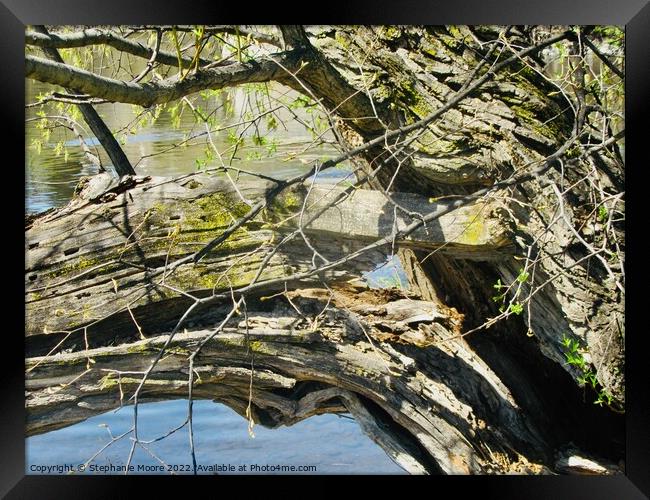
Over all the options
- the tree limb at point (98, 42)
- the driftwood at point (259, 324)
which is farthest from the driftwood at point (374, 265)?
the tree limb at point (98, 42)

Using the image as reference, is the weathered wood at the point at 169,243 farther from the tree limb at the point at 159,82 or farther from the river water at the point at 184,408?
the tree limb at the point at 159,82

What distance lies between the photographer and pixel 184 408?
286 centimetres

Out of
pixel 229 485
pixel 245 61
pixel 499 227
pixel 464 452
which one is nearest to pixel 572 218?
pixel 499 227

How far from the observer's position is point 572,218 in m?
2.80

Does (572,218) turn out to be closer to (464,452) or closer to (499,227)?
(499,227)

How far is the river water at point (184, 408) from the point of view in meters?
2.81

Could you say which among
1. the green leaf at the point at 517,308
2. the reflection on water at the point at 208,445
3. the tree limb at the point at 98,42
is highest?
the tree limb at the point at 98,42

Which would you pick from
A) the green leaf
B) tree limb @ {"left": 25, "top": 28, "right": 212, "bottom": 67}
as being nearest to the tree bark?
tree limb @ {"left": 25, "top": 28, "right": 212, "bottom": 67}

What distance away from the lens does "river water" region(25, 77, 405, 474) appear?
9.21 ft

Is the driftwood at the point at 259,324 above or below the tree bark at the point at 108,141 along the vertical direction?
below

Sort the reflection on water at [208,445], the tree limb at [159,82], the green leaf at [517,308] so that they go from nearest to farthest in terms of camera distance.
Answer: the tree limb at [159,82] → the green leaf at [517,308] → the reflection on water at [208,445]

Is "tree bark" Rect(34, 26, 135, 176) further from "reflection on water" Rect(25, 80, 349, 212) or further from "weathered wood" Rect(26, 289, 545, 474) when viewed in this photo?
"weathered wood" Rect(26, 289, 545, 474)

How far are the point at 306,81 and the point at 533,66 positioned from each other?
80 cm

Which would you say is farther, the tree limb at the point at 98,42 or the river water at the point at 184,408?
the river water at the point at 184,408
